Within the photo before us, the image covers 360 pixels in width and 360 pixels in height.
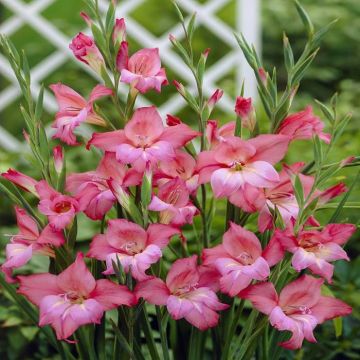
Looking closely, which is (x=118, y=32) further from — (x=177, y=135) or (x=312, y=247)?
(x=312, y=247)

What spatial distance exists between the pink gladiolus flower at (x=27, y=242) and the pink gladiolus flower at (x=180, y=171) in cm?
16

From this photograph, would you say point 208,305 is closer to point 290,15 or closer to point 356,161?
point 356,161

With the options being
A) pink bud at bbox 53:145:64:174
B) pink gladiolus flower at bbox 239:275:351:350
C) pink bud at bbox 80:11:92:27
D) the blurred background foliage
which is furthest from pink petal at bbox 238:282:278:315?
the blurred background foliage

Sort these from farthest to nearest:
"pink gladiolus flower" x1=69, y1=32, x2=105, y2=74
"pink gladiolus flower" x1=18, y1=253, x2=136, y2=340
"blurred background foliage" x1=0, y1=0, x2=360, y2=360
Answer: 1. "blurred background foliage" x1=0, y1=0, x2=360, y2=360
2. "pink gladiolus flower" x1=69, y1=32, x2=105, y2=74
3. "pink gladiolus flower" x1=18, y1=253, x2=136, y2=340

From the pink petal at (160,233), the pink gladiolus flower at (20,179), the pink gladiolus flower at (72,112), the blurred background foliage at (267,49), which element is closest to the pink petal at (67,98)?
the pink gladiolus flower at (72,112)

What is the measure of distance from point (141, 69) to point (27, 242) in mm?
286

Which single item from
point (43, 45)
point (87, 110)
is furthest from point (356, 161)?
point (43, 45)

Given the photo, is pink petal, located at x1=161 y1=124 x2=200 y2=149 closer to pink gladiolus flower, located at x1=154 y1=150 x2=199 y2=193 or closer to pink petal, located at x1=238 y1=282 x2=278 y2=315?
pink gladiolus flower, located at x1=154 y1=150 x2=199 y2=193

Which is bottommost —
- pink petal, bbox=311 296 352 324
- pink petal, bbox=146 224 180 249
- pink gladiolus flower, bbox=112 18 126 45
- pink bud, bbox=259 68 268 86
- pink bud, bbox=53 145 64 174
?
pink petal, bbox=311 296 352 324

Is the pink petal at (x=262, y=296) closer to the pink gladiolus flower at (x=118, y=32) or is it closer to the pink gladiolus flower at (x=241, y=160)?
the pink gladiolus flower at (x=241, y=160)

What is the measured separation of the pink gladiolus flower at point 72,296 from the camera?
1.21 m

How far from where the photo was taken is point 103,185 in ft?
4.27

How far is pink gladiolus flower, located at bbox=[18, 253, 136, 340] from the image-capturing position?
1205 mm

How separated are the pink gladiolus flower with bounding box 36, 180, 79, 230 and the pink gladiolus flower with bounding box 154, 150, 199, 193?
0.41 feet
